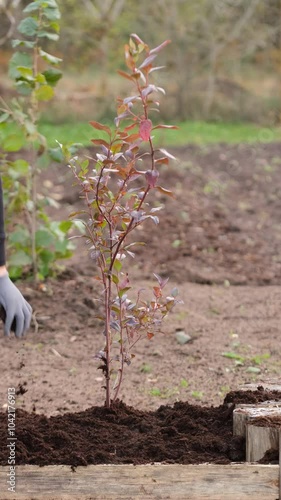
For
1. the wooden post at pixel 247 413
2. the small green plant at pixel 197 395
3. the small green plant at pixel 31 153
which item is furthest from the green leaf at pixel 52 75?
the wooden post at pixel 247 413

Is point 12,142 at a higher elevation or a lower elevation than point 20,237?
higher

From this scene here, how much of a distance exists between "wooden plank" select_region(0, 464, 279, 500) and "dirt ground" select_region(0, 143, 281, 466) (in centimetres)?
64

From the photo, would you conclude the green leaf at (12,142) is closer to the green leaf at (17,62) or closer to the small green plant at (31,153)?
the small green plant at (31,153)

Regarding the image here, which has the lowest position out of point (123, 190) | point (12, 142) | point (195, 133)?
point (123, 190)

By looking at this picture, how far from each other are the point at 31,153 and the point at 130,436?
297cm

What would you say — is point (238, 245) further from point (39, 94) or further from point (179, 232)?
point (39, 94)

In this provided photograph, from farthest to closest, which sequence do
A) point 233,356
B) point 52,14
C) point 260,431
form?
point 52,14 → point 233,356 → point 260,431

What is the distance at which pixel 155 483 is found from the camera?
274 cm

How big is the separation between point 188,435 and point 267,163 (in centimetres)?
907

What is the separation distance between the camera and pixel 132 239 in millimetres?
7805

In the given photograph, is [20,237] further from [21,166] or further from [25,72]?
[25,72]

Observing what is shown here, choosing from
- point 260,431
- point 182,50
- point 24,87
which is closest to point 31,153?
point 24,87

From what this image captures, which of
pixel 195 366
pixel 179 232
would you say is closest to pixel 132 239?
pixel 179 232

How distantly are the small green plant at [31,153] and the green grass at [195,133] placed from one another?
276 inches
